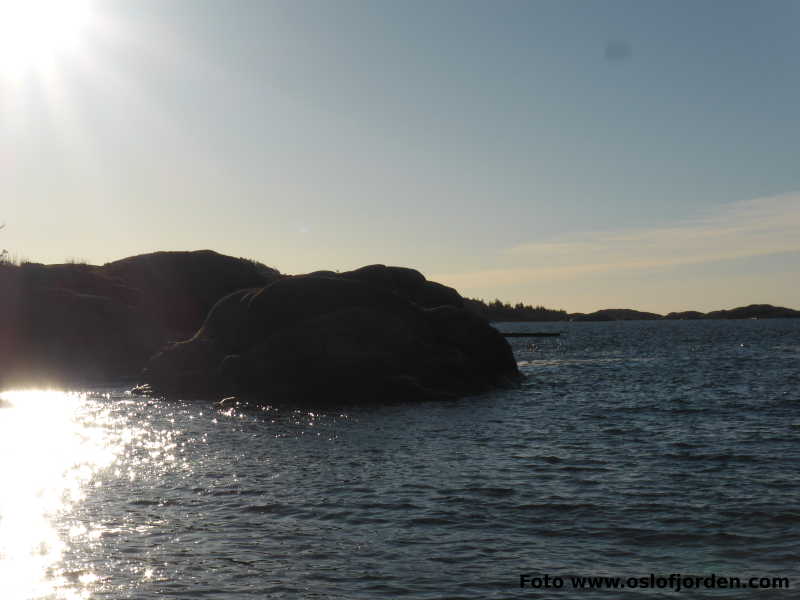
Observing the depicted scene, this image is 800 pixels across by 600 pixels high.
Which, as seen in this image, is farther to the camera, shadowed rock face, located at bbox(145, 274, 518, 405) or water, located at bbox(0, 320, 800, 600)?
shadowed rock face, located at bbox(145, 274, 518, 405)

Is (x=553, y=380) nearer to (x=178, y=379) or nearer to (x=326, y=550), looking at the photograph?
(x=178, y=379)

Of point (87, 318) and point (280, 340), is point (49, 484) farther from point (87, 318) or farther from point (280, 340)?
point (87, 318)

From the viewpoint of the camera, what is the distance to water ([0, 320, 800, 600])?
11922mm

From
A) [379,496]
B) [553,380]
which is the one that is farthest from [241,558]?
[553,380]

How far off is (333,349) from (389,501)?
21.6m

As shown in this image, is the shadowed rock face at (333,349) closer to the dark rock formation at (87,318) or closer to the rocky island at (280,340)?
the rocky island at (280,340)

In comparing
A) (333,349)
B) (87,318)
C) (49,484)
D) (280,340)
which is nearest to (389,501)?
(49,484)

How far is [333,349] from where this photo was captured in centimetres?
3794

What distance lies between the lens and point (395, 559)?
12625 millimetres

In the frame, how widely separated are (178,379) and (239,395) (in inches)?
229

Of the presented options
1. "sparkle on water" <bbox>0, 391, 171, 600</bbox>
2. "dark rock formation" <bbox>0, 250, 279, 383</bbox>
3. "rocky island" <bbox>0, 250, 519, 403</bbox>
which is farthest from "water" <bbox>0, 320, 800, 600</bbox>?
"dark rock formation" <bbox>0, 250, 279, 383</bbox>

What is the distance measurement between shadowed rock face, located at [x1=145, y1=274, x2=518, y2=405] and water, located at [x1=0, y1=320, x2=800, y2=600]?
500 centimetres

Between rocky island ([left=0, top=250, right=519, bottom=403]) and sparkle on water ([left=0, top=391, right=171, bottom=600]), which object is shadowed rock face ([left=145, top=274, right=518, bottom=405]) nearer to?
rocky island ([left=0, top=250, right=519, bottom=403])

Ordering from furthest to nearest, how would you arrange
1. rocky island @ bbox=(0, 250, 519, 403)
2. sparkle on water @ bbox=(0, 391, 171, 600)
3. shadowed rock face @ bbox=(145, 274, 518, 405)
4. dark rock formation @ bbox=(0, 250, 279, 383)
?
dark rock formation @ bbox=(0, 250, 279, 383) → rocky island @ bbox=(0, 250, 519, 403) → shadowed rock face @ bbox=(145, 274, 518, 405) → sparkle on water @ bbox=(0, 391, 171, 600)
